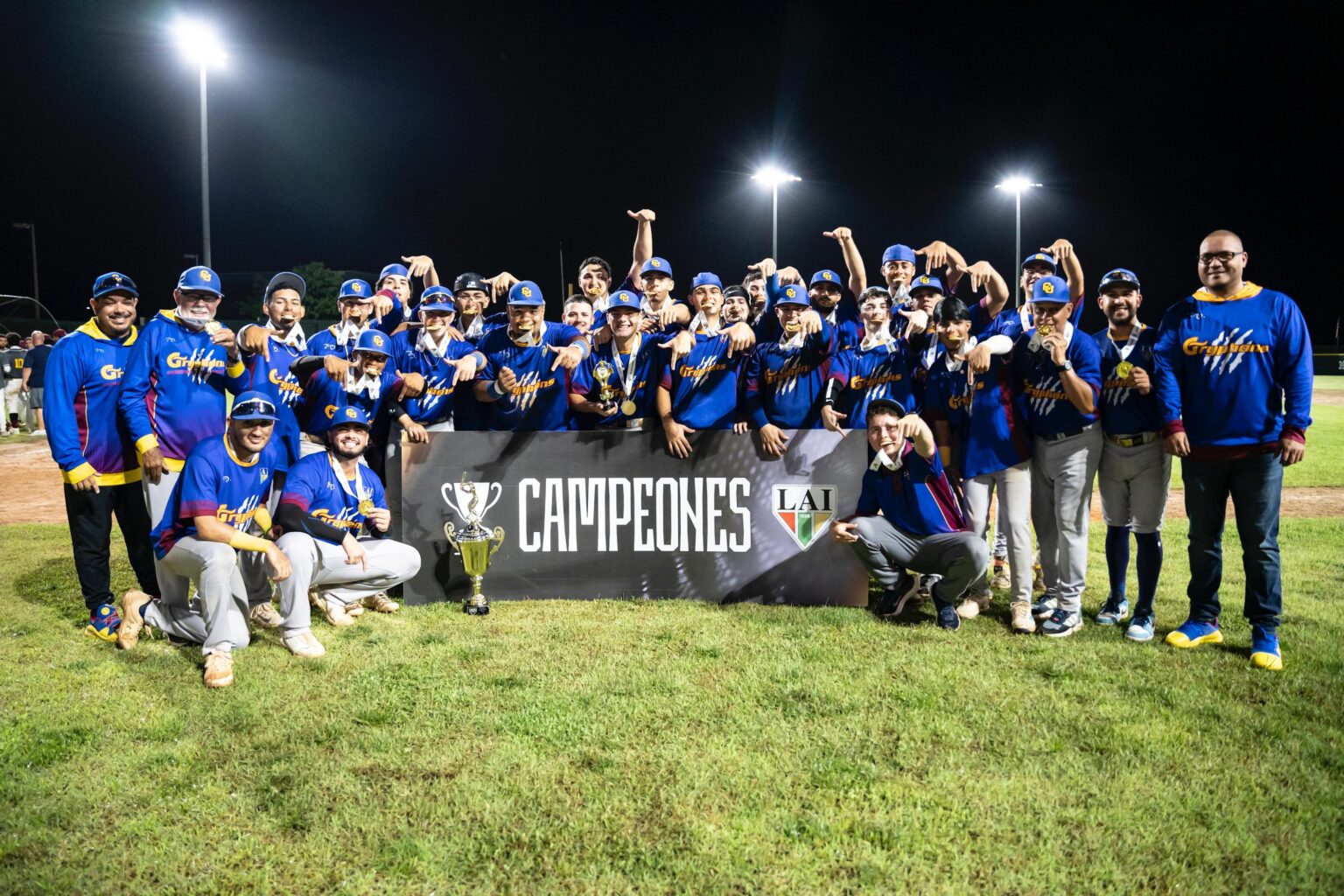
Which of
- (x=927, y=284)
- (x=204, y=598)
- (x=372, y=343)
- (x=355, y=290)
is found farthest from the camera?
(x=355, y=290)

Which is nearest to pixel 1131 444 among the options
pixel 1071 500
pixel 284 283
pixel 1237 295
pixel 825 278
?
pixel 1071 500

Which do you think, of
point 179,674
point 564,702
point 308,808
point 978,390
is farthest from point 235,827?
point 978,390

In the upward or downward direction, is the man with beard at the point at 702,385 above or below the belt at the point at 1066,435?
above

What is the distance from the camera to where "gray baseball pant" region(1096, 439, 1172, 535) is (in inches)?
201

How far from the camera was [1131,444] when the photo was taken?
5.11 metres

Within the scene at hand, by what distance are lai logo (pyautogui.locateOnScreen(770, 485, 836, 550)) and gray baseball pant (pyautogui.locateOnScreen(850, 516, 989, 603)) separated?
325 mm

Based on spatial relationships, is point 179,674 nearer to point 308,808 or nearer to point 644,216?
point 308,808

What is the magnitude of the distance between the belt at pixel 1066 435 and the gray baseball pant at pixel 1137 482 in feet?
0.61

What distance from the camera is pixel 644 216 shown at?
7672 millimetres

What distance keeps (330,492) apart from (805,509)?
3181 millimetres

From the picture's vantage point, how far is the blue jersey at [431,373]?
634 centimetres

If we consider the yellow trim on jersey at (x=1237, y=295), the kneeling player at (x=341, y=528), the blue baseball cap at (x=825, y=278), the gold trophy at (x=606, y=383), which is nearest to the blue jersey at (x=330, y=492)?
the kneeling player at (x=341, y=528)

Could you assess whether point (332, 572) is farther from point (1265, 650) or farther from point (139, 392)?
point (1265, 650)

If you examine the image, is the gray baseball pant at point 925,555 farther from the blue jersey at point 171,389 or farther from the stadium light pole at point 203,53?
the stadium light pole at point 203,53
